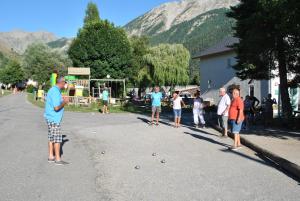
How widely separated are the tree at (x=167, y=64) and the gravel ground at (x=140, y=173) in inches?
1630

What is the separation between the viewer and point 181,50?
57188 millimetres

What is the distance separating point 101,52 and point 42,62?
162ft

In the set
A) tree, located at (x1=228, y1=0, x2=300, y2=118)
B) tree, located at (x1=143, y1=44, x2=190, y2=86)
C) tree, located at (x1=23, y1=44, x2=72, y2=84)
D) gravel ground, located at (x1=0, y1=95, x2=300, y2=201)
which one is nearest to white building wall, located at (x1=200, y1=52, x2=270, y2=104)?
tree, located at (x1=143, y1=44, x2=190, y2=86)

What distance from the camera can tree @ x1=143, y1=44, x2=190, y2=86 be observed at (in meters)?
54.8

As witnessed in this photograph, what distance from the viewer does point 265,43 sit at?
18.5 m

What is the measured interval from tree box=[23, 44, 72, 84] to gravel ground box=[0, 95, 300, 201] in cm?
7992

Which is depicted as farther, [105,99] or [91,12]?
[91,12]

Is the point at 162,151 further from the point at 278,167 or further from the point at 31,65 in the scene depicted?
the point at 31,65

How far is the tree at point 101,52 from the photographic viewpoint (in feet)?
159

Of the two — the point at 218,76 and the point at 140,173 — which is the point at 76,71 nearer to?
the point at 218,76

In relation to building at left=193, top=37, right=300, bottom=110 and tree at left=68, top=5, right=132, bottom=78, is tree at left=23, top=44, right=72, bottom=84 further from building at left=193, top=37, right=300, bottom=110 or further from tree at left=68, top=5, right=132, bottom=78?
building at left=193, top=37, right=300, bottom=110

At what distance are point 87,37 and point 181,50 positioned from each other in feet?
45.0

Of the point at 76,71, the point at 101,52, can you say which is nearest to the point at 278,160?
the point at 76,71

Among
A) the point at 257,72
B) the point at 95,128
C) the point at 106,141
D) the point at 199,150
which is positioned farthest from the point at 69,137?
the point at 257,72
